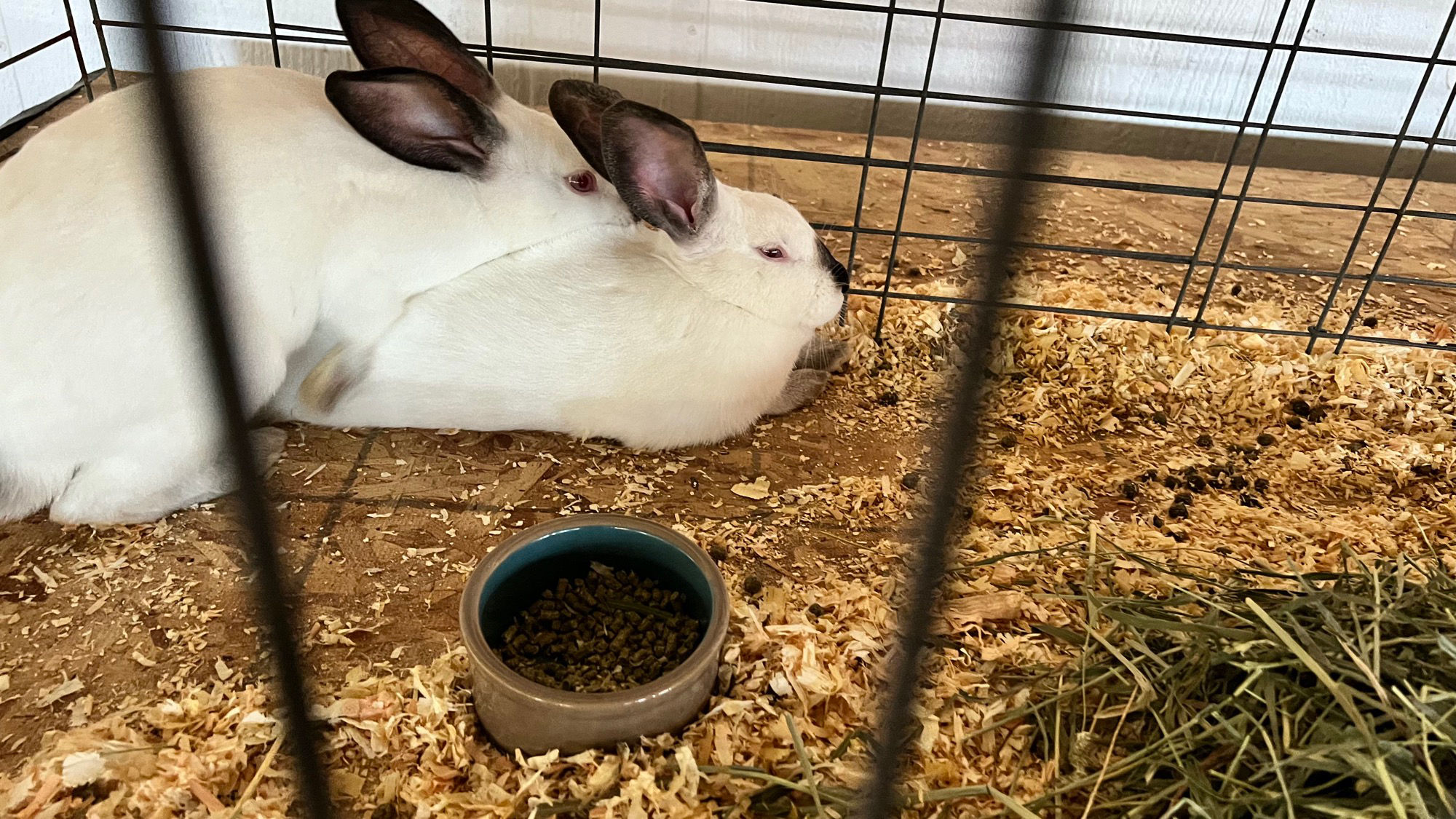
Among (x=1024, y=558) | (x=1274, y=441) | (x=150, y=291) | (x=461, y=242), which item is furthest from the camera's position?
(x=1274, y=441)

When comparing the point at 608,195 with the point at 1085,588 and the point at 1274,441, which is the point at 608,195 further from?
the point at 1274,441

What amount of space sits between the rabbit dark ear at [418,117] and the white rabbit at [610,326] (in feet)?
0.72

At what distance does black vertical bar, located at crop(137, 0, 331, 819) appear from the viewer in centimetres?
56

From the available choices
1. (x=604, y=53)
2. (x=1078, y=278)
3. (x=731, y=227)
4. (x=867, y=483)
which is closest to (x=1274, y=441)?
(x=1078, y=278)

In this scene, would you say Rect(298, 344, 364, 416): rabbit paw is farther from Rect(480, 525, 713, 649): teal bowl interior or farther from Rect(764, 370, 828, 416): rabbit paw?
Rect(764, 370, 828, 416): rabbit paw

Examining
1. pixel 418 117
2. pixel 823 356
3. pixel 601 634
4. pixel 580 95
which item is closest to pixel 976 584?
pixel 601 634

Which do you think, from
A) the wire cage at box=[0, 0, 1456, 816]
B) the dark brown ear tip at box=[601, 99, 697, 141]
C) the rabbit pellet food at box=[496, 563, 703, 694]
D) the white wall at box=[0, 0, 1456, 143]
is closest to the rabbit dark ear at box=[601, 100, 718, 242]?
the dark brown ear tip at box=[601, 99, 697, 141]

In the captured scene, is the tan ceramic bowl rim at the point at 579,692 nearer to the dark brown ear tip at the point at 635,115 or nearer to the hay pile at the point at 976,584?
the hay pile at the point at 976,584

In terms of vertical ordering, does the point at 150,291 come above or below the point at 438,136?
below

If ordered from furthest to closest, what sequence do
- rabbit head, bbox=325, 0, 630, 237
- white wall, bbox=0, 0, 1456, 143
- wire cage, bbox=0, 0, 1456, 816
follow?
white wall, bbox=0, 0, 1456, 143
wire cage, bbox=0, 0, 1456, 816
rabbit head, bbox=325, 0, 630, 237

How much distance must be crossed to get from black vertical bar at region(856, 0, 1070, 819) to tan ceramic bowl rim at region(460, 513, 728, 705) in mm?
695

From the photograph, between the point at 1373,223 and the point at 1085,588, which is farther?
the point at 1373,223

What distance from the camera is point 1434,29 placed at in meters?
3.70

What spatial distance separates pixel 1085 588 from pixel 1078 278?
1566 millimetres
